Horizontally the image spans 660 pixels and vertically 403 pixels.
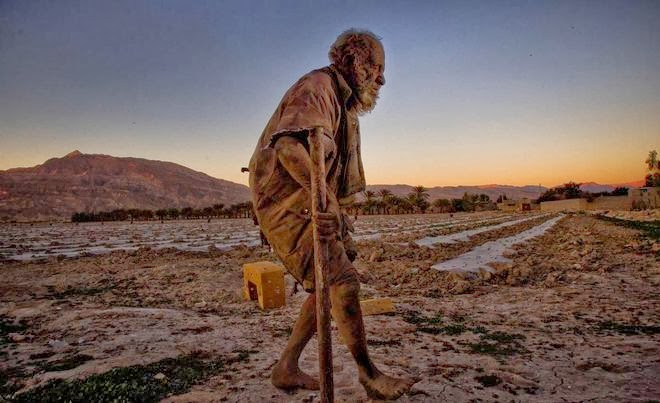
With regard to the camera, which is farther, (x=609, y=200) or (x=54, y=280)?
(x=609, y=200)

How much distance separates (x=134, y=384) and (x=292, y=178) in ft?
4.88

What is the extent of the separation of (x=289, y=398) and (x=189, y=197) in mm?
171983

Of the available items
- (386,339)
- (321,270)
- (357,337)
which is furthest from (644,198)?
(321,270)

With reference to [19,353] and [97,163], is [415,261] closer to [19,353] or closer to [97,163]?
[19,353]

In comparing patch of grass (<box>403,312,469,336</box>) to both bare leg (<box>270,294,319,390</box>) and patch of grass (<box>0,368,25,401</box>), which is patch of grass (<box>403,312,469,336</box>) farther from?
patch of grass (<box>0,368,25,401</box>)

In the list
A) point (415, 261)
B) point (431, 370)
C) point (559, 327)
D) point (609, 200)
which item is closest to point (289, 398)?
point (431, 370)

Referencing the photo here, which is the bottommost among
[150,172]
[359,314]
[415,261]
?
[415,261]

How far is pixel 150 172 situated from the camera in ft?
625

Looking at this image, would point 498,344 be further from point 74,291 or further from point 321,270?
point 74,291

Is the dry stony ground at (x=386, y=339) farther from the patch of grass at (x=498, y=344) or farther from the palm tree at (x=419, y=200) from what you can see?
the palm tree at (x=419, y=200)

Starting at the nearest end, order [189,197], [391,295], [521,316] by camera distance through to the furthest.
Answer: [521,316], [391,295], [189,197]

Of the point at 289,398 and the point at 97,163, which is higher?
the point at 97,163

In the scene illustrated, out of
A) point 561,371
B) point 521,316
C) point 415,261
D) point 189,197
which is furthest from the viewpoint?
point 189,197

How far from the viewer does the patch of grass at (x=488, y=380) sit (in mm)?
1849
